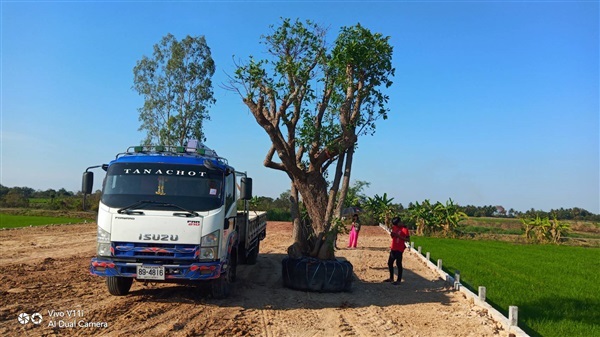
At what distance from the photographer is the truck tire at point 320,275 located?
10320mm

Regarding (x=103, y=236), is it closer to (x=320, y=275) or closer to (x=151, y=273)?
(x=151, y=273)

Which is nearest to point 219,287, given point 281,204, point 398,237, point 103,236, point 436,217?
point 103,236

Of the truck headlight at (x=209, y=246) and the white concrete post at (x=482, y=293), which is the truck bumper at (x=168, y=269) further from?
the white concrete post at (x=482, y=293)

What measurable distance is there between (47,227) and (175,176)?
23.5m

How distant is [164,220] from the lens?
842cm

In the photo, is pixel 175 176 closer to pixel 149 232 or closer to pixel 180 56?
pixel 149 232

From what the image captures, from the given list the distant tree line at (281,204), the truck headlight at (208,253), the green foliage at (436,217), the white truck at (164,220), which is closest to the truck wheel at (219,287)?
the white truck at (164,220)

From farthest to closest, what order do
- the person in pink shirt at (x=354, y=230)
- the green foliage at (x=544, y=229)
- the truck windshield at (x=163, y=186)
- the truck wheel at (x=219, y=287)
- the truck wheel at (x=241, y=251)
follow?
the green foliage at (x=544, y=229) < the person in pink shirt at (x=354, y=230) < the truck wheel at (x=241, y=251) < the truck wheel at (x=219, y=287) < the truck windshield at (x=163, y=186)

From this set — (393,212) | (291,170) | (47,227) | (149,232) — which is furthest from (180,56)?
(149,232)

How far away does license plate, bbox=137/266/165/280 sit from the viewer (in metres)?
8.24

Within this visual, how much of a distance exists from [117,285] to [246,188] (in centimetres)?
296

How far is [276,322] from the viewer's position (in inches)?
307

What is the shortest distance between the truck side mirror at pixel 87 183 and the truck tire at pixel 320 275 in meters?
4.35

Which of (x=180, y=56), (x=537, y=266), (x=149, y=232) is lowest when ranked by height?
(x=537, y=266)
